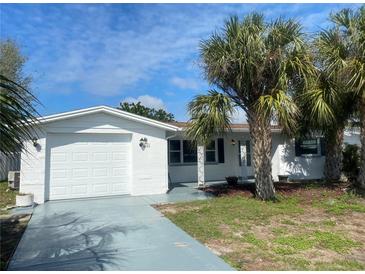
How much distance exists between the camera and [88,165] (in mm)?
12164

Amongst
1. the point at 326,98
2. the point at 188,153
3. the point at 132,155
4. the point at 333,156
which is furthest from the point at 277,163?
the point at 132,155

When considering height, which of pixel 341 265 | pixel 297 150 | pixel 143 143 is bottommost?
pixel 341 265

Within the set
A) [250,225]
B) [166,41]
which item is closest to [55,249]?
[250,225]

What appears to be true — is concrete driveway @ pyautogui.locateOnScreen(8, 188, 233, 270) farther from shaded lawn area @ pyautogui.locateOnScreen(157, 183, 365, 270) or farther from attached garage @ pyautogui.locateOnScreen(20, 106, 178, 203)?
attached garage @ pyautogui.locateOnScreen(20, 106, 178, 203)

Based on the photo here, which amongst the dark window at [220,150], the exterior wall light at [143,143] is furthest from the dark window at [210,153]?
the exterior wall light at [143,143]

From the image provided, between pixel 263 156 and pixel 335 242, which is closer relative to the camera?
pixel 335 242

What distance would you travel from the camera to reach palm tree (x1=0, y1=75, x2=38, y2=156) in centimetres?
321

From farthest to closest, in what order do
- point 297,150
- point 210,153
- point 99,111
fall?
point 297,150
point 210,153
point 99,111

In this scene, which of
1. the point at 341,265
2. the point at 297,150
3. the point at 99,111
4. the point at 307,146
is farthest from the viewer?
the point at 307,146

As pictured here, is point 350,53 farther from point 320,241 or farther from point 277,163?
point 277,163

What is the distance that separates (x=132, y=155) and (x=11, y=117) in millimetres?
9445

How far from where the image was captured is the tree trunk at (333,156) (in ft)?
45.9

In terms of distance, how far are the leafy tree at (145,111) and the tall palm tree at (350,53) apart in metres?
44.5

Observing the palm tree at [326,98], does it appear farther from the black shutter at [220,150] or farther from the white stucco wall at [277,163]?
the black shutter at [220,150]
